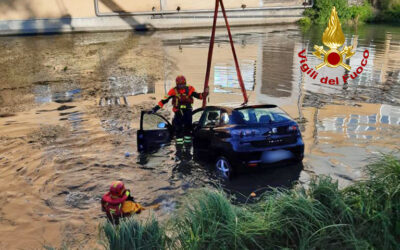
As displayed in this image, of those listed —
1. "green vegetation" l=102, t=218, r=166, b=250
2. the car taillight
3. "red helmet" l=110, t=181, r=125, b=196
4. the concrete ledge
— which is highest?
the concrete ledge

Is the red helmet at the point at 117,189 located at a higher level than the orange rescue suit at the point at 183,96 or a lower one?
lower

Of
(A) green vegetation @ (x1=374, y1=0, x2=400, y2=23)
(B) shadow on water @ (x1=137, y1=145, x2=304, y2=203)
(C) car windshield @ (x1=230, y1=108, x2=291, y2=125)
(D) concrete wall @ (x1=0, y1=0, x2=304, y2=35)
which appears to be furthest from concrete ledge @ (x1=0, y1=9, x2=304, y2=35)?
(C) car windshield @ (x1=230, y1=108, x2=291, y2=125)

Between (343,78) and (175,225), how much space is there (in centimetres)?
1243

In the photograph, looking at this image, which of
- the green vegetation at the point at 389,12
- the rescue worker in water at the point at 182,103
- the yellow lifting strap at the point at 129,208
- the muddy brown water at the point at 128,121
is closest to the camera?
the yellow lifting strap at the point at 129,208

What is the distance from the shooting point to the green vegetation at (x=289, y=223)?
14.3 ft

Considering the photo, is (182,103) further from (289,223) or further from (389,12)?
(389,12)

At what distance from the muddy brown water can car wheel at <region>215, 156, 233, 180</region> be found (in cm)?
16

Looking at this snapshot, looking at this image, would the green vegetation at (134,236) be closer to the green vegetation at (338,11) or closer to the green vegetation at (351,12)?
the green vegetation at (351,12)

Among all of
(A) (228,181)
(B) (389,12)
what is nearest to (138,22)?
(B) (389,12)

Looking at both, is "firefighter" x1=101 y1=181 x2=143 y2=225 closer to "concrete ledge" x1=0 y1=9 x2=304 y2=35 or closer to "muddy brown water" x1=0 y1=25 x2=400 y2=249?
"muddy brown water" x1=0 y1=25 x2=400 y2=249

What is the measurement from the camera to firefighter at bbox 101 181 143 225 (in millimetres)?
5493

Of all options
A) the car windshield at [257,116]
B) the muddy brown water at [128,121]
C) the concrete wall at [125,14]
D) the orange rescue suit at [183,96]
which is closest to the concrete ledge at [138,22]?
the concrete wall at [125,14]

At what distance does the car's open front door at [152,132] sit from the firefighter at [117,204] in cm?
288

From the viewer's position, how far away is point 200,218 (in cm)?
466
